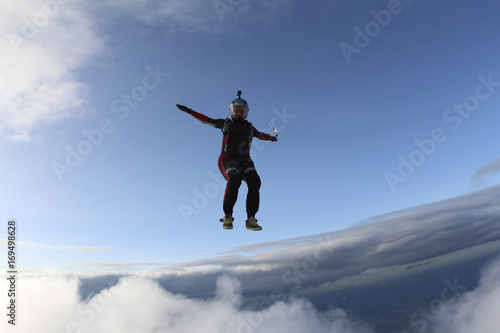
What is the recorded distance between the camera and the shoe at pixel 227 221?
20.8 ft

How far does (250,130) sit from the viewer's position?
7.48 m

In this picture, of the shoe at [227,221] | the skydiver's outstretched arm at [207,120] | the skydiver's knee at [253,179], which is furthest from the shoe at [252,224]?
the skydiver's outstretched arm at [207,120]

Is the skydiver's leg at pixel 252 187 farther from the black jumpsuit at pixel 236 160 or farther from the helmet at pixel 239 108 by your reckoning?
the helmet at pixel 239 108

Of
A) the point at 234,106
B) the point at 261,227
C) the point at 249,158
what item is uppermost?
the point at 234,106

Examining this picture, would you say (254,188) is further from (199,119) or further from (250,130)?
(199,119)

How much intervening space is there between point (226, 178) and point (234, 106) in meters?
1.94

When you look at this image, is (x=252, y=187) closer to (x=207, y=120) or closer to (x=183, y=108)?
(x=207, y=120)

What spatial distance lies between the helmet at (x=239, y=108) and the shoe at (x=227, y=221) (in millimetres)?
2702

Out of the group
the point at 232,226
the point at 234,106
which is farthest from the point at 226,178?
the point at 234,106

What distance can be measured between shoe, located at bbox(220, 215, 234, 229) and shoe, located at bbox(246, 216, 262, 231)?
1.32ft

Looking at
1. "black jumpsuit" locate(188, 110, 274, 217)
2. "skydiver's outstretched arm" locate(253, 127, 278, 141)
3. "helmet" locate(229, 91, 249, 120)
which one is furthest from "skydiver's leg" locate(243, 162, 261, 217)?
"helmet" locate(229, 91, 249, 120)

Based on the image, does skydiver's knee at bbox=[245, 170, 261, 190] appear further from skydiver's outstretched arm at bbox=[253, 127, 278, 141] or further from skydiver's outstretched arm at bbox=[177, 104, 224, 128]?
skydiver's outstretched arm at bbox=[177, 104, 224, 128]

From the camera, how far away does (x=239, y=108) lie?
288 inches

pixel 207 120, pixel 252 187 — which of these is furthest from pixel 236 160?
pixel 207 120
